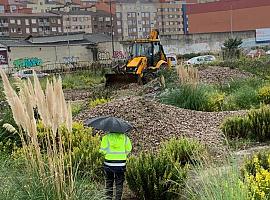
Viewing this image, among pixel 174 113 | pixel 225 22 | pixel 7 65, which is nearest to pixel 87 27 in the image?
pixel 225 22

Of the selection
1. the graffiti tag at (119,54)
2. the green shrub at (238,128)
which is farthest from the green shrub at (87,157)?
the graffiti tag at (119,54)

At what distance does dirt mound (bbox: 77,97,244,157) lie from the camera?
8875 mm

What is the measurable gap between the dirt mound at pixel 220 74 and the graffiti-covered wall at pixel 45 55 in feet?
94.9

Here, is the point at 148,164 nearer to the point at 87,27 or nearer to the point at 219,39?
the point at 219,39

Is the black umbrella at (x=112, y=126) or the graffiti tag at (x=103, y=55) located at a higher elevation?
the black umbrella at (x=112, y=126)

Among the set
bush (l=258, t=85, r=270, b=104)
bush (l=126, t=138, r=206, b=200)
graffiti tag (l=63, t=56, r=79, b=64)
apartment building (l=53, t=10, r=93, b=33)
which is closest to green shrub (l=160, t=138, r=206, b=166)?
bush (l=126, t=138, r=206, b=200)

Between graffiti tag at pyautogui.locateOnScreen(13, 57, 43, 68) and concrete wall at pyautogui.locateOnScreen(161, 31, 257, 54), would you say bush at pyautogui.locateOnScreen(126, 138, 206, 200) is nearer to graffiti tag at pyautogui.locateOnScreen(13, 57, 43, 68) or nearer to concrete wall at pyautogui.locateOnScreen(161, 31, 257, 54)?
graffiti tag at pyautogui.locateOnScreen(13, 57, 43, 68)

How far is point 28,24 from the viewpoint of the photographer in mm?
106000

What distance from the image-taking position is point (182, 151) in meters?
7.11

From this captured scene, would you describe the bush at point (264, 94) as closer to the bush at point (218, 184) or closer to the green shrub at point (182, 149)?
the green shrub at point (182, 149)

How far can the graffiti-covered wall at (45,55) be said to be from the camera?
49.1 meters

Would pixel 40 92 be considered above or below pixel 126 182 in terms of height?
above

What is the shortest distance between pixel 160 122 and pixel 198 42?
53040 millimetres

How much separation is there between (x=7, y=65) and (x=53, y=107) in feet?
144
